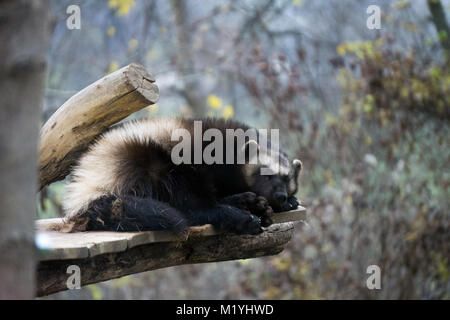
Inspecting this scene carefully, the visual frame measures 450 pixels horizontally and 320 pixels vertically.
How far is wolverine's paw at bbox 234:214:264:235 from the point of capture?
3.06 metres

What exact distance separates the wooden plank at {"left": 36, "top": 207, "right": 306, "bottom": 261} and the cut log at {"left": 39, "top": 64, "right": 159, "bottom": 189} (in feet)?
1.39

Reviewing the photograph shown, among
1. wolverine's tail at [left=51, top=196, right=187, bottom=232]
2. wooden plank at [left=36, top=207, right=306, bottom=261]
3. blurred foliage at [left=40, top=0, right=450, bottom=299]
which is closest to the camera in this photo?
wooden plank at [left=36, top=207, right=306, bottom=261]

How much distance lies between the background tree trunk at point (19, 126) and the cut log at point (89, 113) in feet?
6.28

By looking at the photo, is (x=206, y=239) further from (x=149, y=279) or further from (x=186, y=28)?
(x=186, y=28)

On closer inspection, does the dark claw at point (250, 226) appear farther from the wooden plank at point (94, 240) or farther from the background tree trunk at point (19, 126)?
the background tree trunk at point (19, 126)

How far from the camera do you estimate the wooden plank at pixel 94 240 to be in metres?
2.36

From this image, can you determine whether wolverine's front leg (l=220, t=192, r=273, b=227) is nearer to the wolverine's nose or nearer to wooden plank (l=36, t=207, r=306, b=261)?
the wolverine's nose

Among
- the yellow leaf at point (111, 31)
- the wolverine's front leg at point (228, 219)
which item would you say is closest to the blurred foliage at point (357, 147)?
the yellow leaf at point (111, 31)

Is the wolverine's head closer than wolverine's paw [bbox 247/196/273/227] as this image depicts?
No

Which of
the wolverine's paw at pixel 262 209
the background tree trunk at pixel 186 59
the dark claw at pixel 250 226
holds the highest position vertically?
the background tree trunk at pixel 186 59

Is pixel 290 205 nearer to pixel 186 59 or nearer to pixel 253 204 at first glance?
pixel 253 204

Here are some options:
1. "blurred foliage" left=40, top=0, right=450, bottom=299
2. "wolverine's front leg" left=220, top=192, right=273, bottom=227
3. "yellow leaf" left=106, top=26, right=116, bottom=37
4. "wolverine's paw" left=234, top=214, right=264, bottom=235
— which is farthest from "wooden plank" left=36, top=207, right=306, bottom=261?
"yellow leaf" left=106, top=26, right=116, bottom=37
